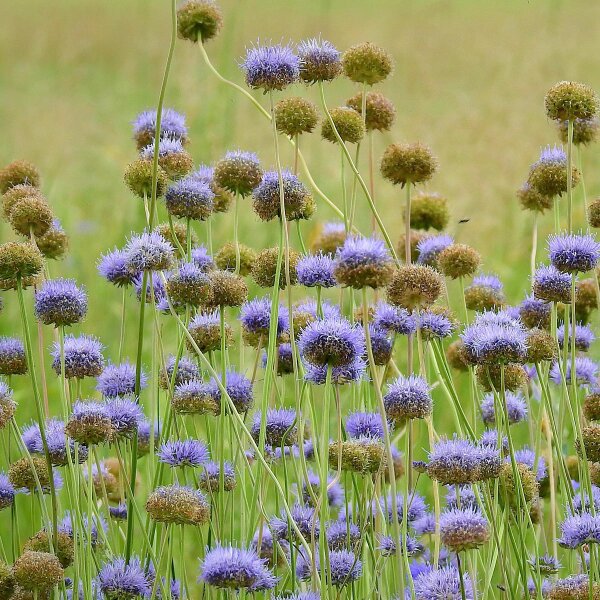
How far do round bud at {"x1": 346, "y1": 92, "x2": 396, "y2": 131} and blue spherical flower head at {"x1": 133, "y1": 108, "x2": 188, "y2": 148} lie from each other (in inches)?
12.7

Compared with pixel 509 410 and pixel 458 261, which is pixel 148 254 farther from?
pixel 509 410

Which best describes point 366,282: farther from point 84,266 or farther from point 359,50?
point 84,266

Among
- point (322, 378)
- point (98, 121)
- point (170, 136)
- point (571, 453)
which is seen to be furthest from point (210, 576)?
point (98, 121)

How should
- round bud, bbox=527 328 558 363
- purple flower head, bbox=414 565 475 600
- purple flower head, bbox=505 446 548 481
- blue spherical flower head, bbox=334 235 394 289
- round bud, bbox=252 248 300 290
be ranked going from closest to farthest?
blue spherical flower head, bbox=334 235 394 289 < purple flower head, bbox=414 565 475 600 < round bud, bbox=527 328 558 363 < round bud, bbox=252 248 300 290 < purple flower head, bbox=505 446 548 481

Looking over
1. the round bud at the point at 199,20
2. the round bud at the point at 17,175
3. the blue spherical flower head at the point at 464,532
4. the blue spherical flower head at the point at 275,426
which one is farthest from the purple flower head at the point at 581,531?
the round bud at the point at 17,175

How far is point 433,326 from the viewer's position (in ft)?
5.20

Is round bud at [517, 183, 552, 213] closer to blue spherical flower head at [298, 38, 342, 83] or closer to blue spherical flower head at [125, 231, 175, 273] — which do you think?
blue spherical flower head at [298, 38, 342, 83]

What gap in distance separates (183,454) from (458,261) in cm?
54

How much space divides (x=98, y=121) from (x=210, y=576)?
4.72 meters

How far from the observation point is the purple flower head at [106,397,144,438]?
58.6 inches

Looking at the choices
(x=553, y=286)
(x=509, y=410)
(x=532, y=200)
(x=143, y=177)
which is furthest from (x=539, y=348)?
(x=143, y=177)

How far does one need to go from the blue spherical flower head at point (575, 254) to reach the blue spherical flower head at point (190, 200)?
51cm

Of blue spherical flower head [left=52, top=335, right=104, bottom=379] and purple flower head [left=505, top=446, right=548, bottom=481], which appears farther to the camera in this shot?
purple flower head [left=505, top=446, right=548, bottom=481]

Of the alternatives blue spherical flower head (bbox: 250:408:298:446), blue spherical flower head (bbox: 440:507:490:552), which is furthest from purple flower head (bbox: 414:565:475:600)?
blue spherical flower head (bbox: 250:408:298:446)
